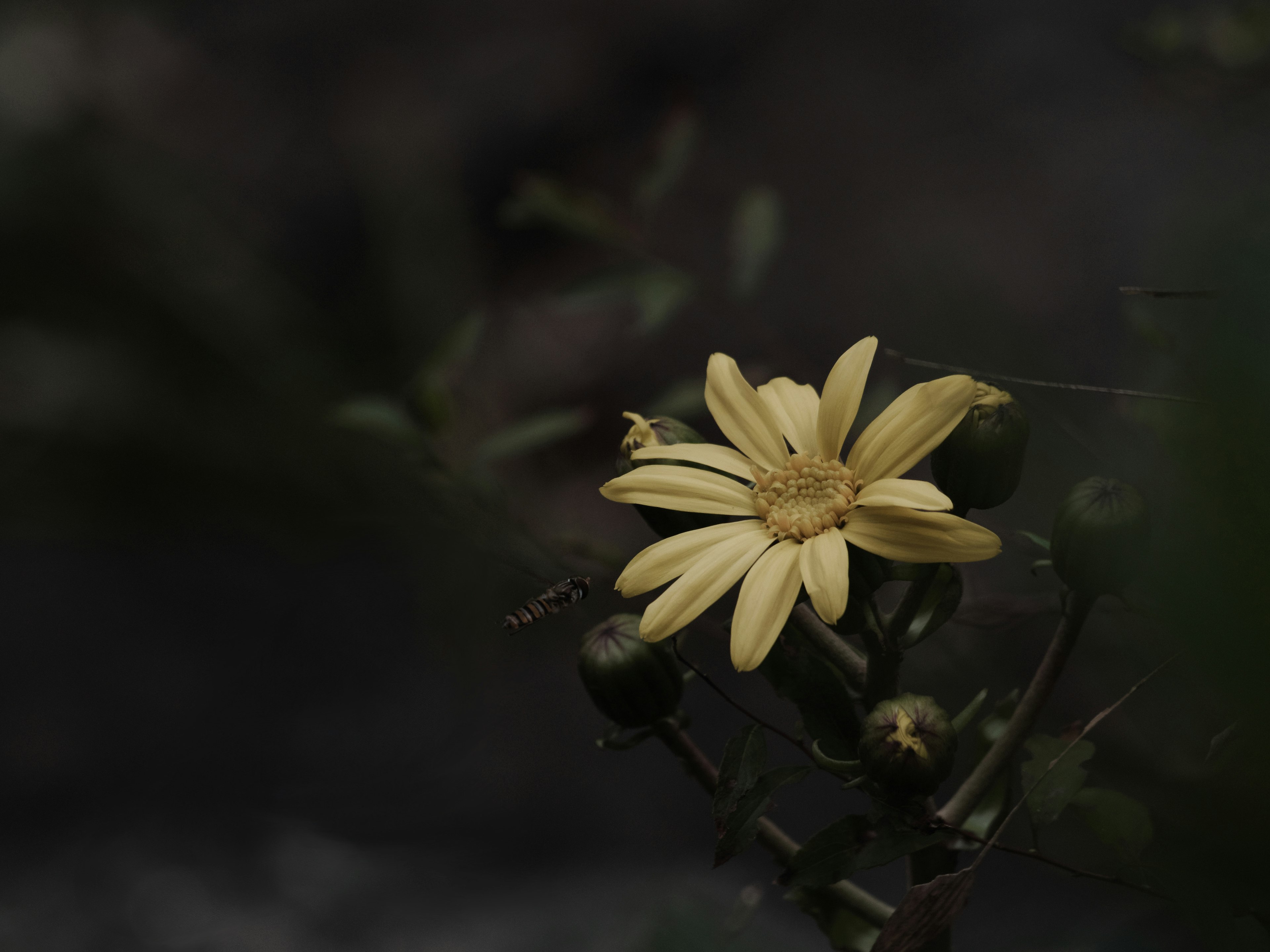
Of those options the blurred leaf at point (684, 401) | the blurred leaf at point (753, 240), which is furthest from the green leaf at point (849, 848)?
the blurred leaf at point (753, 240)

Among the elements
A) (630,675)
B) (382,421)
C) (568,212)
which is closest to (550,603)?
A: (630,675)

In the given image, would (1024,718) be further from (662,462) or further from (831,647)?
(662,462)

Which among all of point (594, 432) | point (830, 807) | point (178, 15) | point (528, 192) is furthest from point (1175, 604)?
point (178, 15)

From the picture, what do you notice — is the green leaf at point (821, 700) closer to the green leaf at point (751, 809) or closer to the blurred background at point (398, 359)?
the green leaf at point (751, 809)

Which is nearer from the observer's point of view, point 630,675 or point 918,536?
point 918,536

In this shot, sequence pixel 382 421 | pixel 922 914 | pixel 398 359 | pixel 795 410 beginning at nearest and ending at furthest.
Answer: pixel 922 914
pixel 795 410
pixel 382 421
pixel 398 359

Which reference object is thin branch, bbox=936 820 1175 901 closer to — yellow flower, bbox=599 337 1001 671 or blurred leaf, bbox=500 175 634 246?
yellow flower, bbox=599 337 1001 671

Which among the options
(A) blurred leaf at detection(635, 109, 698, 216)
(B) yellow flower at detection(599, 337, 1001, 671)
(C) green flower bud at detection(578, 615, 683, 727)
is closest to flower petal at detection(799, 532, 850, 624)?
(B) yellow flower at detection(599, 337, 1001, 671)
